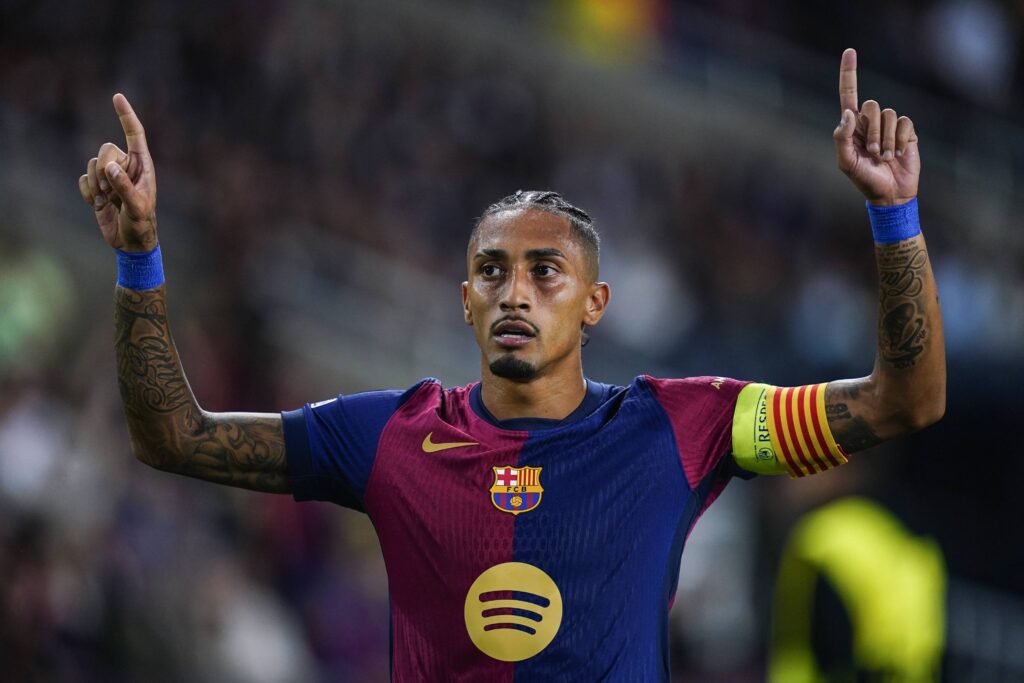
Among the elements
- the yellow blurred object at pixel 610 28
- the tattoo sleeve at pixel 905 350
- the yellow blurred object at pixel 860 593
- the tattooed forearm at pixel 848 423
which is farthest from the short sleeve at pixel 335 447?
the yellow blurred object at pixel 610 28

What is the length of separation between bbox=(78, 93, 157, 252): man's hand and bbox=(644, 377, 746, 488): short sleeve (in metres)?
1.42

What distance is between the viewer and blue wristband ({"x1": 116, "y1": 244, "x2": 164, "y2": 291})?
388cm

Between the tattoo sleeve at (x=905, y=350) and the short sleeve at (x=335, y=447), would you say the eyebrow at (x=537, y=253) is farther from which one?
the tattoo sleeve at (x=905, y=350)

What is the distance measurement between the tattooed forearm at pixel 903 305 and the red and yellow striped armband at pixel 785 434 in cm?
23

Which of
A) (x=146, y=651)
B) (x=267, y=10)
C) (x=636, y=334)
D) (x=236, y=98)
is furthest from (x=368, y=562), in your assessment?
(x=267, y=10)

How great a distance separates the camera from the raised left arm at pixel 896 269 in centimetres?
357

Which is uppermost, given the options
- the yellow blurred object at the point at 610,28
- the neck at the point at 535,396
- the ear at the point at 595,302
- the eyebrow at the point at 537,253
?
the yellow blurred object at the point at 610,28

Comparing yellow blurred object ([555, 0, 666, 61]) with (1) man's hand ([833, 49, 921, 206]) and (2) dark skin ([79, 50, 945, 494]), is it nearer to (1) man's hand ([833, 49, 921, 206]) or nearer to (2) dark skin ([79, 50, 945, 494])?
(2) dark skin ([79, 50, 945, 494])

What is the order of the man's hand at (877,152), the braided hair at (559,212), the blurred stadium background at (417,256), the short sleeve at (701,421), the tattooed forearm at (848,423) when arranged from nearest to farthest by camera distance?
1. the man's hand at (877,152)
2. the tattooed forearm at (848,423)
3. the short sleeve at (701,421)
4. the braided hair at (559,212)
5. the blurred stadium background at (417,256)

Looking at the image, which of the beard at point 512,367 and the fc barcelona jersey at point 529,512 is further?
the beard at point 512,367

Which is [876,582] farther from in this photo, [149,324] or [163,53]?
[163,53]

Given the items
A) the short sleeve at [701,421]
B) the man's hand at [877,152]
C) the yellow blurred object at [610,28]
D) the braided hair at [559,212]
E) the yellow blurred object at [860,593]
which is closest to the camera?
the man's hand at [877,152]

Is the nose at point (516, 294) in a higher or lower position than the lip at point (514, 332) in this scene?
higher

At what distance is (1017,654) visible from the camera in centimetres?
903
